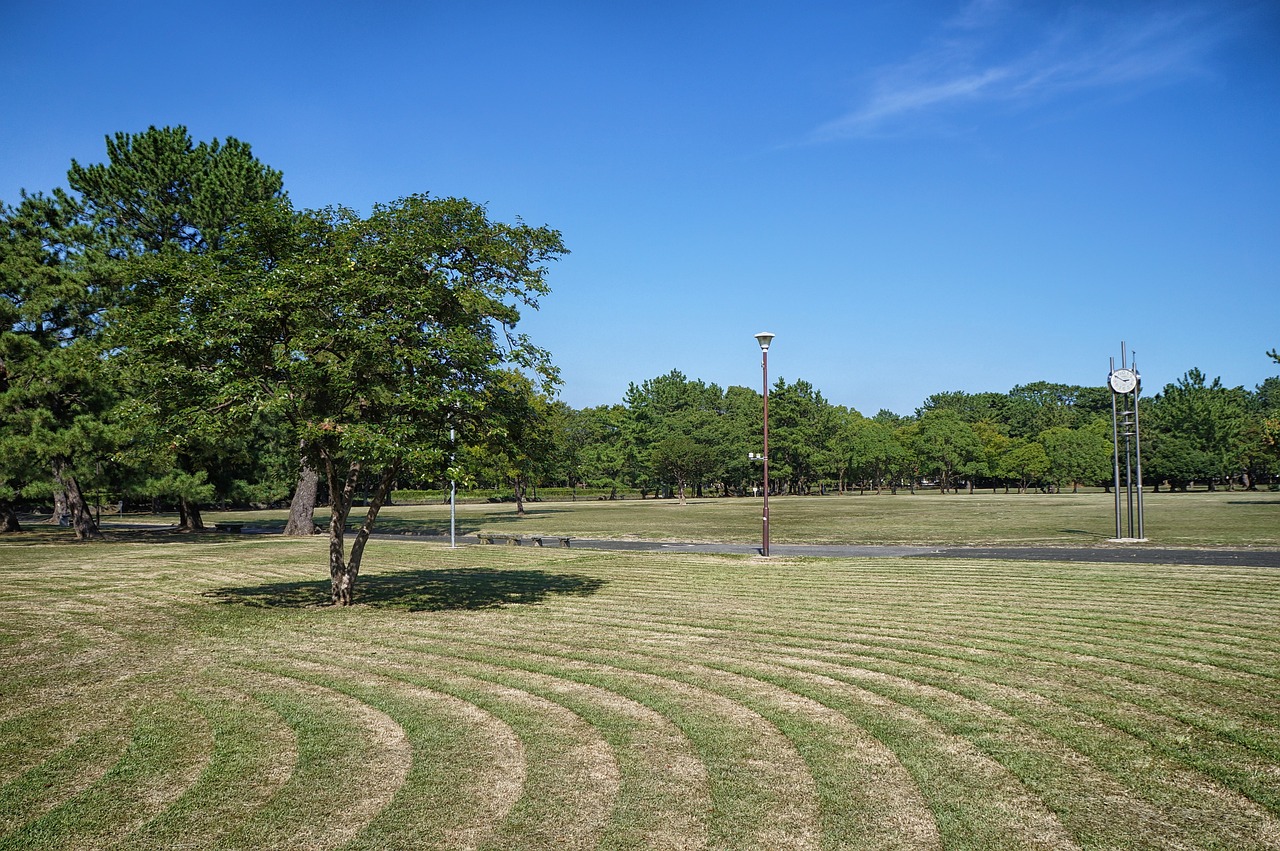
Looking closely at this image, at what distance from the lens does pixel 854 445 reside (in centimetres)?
11425

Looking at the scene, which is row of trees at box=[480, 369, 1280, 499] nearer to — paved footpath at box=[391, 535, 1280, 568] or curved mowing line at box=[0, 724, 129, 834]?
paved footpath at box=[391, 535, 1280, 568]

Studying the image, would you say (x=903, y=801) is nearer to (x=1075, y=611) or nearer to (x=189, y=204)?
(x=1075, y=611)

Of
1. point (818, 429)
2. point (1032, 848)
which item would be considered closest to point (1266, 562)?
point (1032, 848)

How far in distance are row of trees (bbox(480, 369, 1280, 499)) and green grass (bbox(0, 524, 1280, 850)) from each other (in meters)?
72.9

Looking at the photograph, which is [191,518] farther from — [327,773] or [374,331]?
[327,773]

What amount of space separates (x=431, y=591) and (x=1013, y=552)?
17.5 m

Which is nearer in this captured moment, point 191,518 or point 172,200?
point 172,200

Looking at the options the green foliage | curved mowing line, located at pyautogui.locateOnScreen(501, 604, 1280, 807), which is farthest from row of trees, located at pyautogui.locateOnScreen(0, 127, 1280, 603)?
the green foliage

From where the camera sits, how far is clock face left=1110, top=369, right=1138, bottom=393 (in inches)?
1149

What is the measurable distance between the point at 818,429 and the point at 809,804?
109 m

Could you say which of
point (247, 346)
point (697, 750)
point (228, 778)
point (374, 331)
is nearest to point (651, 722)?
point (697, 750)

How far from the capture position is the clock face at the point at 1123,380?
95.8ft

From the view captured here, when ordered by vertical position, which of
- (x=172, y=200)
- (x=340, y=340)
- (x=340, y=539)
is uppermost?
(x=172, y=200)

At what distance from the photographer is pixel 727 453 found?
10144cm
